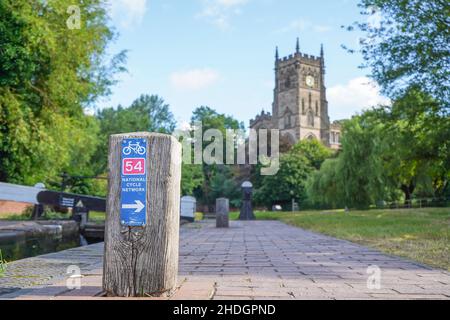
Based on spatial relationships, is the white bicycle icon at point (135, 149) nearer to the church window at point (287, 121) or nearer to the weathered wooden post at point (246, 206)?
the weathered wooden post at point (246, 206)

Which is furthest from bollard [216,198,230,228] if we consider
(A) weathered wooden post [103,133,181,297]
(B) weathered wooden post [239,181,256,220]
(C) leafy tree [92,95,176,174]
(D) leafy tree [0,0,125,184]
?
(C) leafy tree [92,95,176,174]

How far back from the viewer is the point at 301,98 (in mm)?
Answer: 87625

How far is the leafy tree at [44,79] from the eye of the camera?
13242 mm

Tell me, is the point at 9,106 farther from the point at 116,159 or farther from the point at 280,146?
the point at 280,146

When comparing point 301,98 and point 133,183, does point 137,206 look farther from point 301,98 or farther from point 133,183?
point 301,98

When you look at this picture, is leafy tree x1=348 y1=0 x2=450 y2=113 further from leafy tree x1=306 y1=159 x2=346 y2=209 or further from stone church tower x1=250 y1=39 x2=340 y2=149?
stone church tower x1=250 y1=39 x2=340 y2=149

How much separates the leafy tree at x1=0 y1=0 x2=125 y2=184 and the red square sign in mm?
11230

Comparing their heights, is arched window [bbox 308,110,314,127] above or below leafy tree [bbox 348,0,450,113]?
above

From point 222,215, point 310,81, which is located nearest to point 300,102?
point 310,81

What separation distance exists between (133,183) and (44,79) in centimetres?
1405

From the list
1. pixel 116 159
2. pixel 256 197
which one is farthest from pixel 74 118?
pixel 256 197

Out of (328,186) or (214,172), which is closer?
(328,186)

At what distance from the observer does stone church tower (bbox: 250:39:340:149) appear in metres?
85.6

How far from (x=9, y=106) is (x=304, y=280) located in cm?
1259
